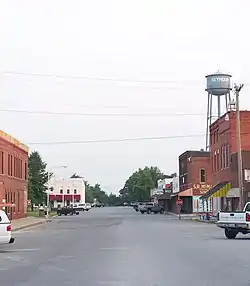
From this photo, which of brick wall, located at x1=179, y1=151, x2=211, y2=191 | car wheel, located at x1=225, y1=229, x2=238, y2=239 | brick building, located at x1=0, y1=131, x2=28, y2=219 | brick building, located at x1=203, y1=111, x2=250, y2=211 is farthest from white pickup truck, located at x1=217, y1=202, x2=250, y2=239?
brick wall, located at x1=179, y1=151, x2=211, y2=191

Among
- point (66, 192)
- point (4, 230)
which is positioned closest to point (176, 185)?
point (66, 192)

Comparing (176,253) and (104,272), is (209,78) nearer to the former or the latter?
(176,253)

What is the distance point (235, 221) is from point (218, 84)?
50183 mm

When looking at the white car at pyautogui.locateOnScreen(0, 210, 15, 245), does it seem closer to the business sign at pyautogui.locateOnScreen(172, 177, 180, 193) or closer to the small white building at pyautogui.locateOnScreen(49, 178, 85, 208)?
the business sign at pyautogui.locateOnScreen(172, 177, 180, 193)

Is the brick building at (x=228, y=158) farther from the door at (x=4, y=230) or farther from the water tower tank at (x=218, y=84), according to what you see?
the door at (x=4, y=230)

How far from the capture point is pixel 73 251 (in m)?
25.1

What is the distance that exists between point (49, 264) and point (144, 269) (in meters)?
3.32

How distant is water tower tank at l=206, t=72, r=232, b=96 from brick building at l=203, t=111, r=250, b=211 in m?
8.17

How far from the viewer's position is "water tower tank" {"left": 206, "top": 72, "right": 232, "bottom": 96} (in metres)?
80.8

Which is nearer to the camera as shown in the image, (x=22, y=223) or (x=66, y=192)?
(x=22, y=223)

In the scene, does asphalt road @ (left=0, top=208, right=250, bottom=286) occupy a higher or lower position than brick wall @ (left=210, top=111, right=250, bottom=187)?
lower

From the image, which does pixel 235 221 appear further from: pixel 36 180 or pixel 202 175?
pixel 36 180

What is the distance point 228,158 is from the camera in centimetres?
6738

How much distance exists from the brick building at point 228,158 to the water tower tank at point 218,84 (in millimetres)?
8170
